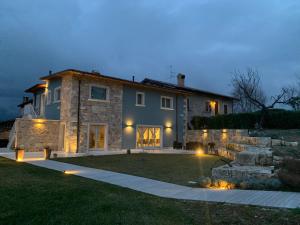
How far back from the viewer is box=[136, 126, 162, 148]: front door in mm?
23953

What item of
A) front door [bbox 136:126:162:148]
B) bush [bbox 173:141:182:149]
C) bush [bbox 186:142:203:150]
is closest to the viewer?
front door [bbox 136:126:162:148]

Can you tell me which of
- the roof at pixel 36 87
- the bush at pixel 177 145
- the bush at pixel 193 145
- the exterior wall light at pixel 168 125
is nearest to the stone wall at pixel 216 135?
the bush at pixel 193 145

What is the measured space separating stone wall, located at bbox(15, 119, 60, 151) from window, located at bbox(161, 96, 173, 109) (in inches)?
374

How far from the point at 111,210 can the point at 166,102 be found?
2100 centimetres

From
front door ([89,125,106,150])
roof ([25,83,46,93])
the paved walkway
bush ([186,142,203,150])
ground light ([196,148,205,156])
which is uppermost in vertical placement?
roof ([25,83,46,93])

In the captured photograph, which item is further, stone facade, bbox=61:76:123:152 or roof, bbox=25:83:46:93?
roof, bbox=25:83:46:93

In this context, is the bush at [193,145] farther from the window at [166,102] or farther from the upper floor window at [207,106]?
the upper floor window at [207,106]

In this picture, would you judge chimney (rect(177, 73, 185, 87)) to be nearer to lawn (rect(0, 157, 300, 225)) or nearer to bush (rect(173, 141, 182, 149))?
bush (rect(173, 141, 182, 149))

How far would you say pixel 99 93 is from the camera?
70.3 feet

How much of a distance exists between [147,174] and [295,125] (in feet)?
51.5

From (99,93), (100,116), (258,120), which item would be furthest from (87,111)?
(258,120)

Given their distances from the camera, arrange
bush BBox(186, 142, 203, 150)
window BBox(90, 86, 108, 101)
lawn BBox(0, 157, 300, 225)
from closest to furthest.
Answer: lawn BBox(0, 157, 300, 225) → window BBox(90, 86, 108, 101) → bush BBox(186, 142, 203, 150)

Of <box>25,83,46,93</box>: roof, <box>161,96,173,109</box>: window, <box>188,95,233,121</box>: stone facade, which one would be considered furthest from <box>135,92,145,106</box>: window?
<box>25,83,46,93</box>: roof

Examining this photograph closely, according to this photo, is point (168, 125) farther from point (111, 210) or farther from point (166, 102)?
point (111, 210)
